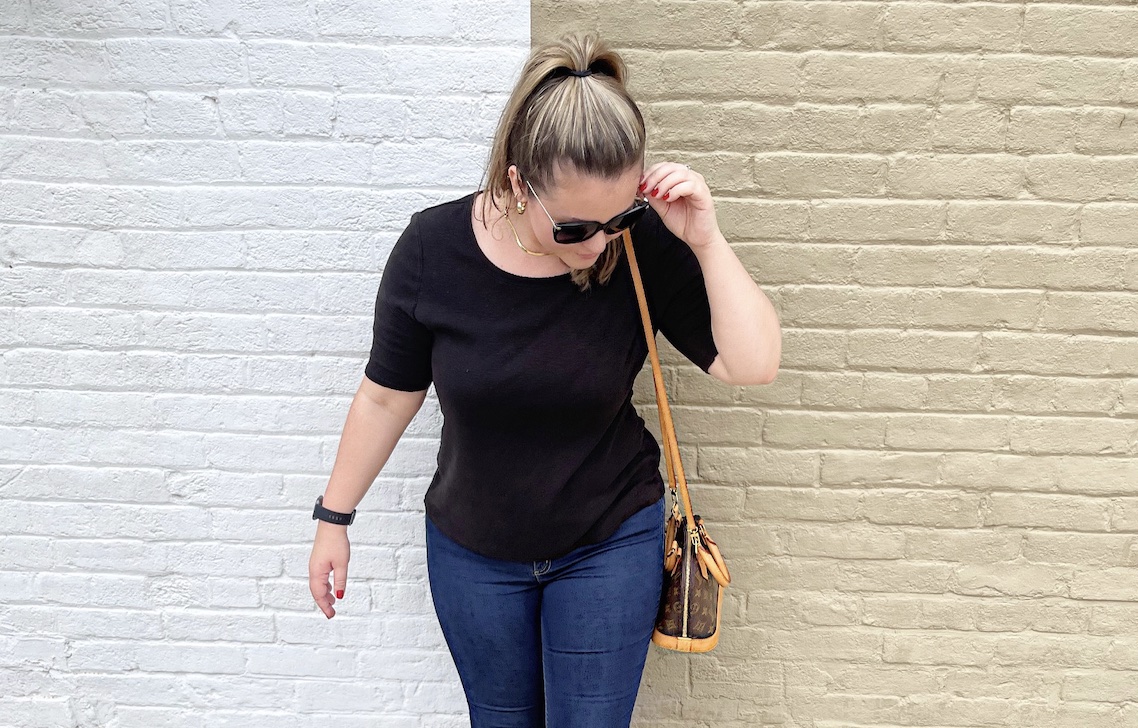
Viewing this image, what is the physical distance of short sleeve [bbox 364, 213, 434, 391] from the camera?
66.6 inches

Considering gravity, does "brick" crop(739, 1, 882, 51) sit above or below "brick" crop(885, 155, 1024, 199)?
above

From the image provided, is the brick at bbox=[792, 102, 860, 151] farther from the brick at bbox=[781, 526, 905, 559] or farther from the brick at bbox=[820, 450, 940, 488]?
the brick at bbox=[781, 526, 905, 559]

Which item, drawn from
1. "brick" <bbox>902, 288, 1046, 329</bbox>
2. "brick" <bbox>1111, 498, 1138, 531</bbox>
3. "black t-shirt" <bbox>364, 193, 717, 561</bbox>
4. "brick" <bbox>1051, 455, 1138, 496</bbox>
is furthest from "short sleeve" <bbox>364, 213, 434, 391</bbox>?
"brick" <bbox>1111, 498, 1138, 531</bbox>

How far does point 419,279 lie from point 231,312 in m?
0.74

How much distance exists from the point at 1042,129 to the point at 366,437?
1623 millimetres

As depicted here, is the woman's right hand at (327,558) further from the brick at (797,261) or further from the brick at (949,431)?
the brick at (949,431)

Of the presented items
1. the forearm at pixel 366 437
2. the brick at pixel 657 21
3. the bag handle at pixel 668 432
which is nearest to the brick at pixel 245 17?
the brick at pixel 657 21

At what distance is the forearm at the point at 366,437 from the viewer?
6.02 ft

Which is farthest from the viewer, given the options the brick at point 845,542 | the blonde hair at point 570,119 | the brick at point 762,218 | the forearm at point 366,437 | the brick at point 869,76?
the brick at point 845,542

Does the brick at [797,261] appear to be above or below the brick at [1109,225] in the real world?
below

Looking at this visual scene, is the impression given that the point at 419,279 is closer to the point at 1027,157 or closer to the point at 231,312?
the point at 231,312

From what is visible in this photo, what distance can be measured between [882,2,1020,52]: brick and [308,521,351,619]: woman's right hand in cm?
161

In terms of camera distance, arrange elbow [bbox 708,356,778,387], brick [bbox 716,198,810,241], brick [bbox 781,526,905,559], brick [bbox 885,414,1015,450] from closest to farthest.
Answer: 1. elbow [bbox 708,356,778,387]
2. brick [bbox 716,198,810,241]
3. brick [bbox 885,414,1015,450]
4. brick [bbox 781,526,905,559]

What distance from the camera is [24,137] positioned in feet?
6.79
